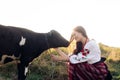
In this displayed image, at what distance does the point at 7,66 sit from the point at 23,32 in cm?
257

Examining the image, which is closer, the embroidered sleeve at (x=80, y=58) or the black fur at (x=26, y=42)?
the embroidered sleeve at (x=80, y=58)

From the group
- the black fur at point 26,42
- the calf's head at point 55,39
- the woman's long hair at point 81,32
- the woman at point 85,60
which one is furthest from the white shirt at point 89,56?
the calf's head at point 55,39

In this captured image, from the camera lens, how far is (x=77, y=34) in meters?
7.51

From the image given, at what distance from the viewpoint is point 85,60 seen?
745 centimetres

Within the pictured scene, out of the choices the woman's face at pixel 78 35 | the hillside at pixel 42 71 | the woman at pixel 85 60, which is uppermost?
the woman's face at pixel 78 35

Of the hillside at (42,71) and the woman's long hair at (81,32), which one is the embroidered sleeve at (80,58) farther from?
the hillside at (42,71)

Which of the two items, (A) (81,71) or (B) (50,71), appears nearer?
(A) (81,71)

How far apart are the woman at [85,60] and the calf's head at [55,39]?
1.97 meters

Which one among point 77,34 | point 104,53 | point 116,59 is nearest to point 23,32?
point 77,34

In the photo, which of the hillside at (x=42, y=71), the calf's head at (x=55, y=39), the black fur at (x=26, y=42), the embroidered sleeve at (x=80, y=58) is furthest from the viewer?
the hillside at (x=42, y=71)

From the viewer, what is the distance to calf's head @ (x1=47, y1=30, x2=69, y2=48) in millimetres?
9485

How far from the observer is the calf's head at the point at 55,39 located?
373 inches

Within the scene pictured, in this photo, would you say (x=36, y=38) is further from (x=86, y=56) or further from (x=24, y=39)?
(x=86, y=56)

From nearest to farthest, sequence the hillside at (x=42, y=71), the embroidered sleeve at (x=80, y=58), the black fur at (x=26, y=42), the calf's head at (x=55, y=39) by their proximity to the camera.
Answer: the embroidered sleeve at (x=80, y=58) < the black fur at (x=26, y=42) < the calf's head at (x=55, y=39) < the hillside at (x=42, y=71)
